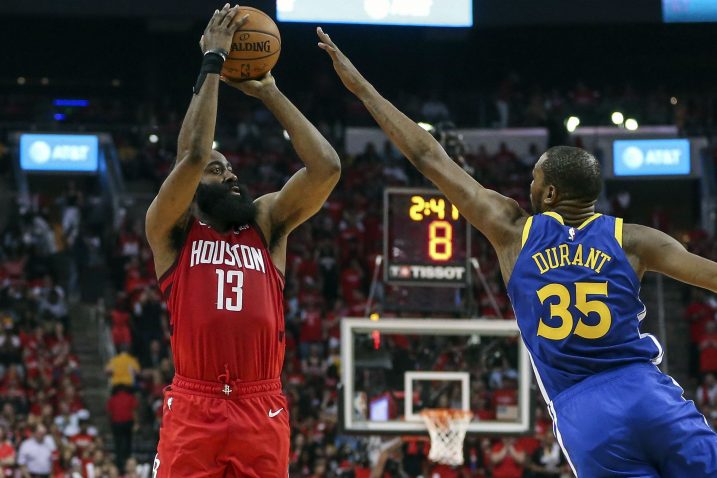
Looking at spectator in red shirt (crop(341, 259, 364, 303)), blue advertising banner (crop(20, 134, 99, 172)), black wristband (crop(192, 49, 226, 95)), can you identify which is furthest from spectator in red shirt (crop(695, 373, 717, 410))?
black wristband (crop(192, 49, 226, 95))

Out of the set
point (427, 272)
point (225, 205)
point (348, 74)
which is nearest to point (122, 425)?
point (427, 272)

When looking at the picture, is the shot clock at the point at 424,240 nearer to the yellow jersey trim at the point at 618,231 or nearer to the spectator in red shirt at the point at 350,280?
the spectator in red shirt at the point at 350,280

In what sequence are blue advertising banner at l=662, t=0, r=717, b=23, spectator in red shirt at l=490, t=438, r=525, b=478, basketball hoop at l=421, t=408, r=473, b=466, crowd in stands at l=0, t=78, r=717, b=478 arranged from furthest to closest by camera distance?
blue advertising banner at l=662, t=0, r=717, b=23 < crowd in stands at l=0, t=78, r=717, b=478 < spectator in red shirt at l=490, t=438, r=525, b=478 < basketball hoop at l=421, t=408, r=473, b=466

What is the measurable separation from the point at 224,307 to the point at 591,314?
1568 mm

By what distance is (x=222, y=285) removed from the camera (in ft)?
17.3

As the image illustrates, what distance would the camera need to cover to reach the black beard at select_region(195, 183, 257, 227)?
539cm

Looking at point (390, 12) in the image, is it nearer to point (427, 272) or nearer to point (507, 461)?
point (427, 272)

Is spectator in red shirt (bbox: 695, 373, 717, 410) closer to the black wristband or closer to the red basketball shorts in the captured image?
the red basketball shorts

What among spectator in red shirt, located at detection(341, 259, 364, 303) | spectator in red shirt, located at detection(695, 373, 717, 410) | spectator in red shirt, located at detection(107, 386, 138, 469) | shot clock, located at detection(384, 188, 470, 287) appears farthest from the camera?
spectator in red shirt, located at detection(341, 259, 364, 303)

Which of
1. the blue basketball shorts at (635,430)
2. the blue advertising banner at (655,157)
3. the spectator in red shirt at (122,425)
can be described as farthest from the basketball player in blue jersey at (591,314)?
the blue advertising banner at (655,157)

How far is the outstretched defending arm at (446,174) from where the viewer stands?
472 centimetres

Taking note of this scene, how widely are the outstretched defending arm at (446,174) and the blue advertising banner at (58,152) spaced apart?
17.6 m

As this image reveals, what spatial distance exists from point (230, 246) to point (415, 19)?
13.6m

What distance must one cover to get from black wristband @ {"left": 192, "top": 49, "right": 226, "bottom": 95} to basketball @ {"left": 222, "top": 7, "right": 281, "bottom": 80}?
287mm
